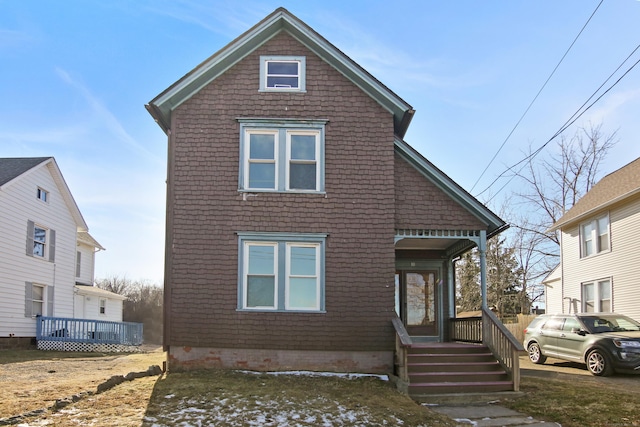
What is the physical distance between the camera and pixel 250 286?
41.5 feet

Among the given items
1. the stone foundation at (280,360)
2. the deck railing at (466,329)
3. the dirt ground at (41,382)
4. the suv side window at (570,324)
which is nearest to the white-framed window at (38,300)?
the dirt ground at (41,382)

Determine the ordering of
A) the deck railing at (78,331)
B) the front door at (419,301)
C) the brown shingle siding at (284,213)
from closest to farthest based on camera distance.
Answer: the brown shingle siding at (284,213) → the front door at (419,301) → the deck railing at (78,331)

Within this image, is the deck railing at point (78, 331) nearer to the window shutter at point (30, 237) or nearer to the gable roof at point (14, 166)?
the window shutter at point (30, 237)

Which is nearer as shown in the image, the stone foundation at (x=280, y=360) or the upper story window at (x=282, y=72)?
the stone foundation at (x=280, y=360)

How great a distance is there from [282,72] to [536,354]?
418 inches

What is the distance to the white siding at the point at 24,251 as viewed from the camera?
20.4 m

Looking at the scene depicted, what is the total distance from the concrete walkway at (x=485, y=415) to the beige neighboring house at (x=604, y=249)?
36.0ft

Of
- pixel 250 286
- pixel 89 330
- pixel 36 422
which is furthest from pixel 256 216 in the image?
pixel 89 330

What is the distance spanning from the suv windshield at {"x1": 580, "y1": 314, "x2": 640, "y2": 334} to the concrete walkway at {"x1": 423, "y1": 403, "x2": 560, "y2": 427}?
5.74m

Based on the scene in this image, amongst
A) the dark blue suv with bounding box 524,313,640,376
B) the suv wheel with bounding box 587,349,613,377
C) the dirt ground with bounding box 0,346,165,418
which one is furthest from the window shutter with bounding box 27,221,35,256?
the suv wheel with bounding box 587,349,613,377

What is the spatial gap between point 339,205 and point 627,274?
464 inches

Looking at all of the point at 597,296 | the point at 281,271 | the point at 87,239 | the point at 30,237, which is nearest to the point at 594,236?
the point at 597,296

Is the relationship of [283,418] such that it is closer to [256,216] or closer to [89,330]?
[256,216]

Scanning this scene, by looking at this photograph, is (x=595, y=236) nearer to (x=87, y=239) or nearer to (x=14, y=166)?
(x=14, y=166)
